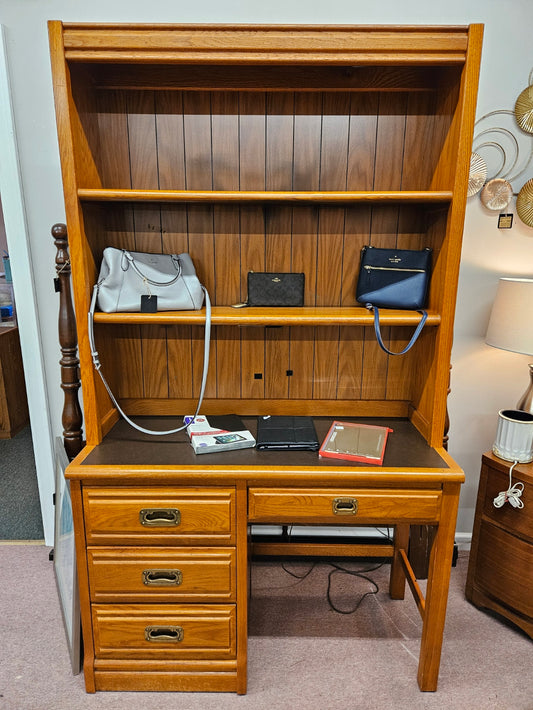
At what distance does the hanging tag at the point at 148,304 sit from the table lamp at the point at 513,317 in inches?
50.7

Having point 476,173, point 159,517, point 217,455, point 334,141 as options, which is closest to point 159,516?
point 159,517

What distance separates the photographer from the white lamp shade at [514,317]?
1.71 meters

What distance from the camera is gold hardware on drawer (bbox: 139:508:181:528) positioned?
1473 millimetres

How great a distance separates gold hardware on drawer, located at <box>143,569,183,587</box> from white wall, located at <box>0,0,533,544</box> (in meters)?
0.96

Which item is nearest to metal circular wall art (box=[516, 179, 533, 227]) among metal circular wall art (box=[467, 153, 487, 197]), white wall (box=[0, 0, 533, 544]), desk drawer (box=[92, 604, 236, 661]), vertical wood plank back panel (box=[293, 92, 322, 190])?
white wall (box=[0, 0, 533, 544])

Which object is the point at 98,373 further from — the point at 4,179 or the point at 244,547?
the point at 4,179

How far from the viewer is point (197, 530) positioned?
149 centimetres

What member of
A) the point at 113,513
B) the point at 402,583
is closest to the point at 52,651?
the point at 113,513

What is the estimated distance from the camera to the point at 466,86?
4.49 ft

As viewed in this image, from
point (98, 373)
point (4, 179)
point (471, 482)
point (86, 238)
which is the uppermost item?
point (4, 179)

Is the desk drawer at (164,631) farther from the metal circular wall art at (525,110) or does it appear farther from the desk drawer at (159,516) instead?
the metal circular wall art at (525,110)

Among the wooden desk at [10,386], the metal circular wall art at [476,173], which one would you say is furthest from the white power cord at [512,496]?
the wooden desk at [10,386]

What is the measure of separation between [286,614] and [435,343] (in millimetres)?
1248

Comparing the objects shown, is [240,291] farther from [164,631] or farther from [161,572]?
[164,631]
